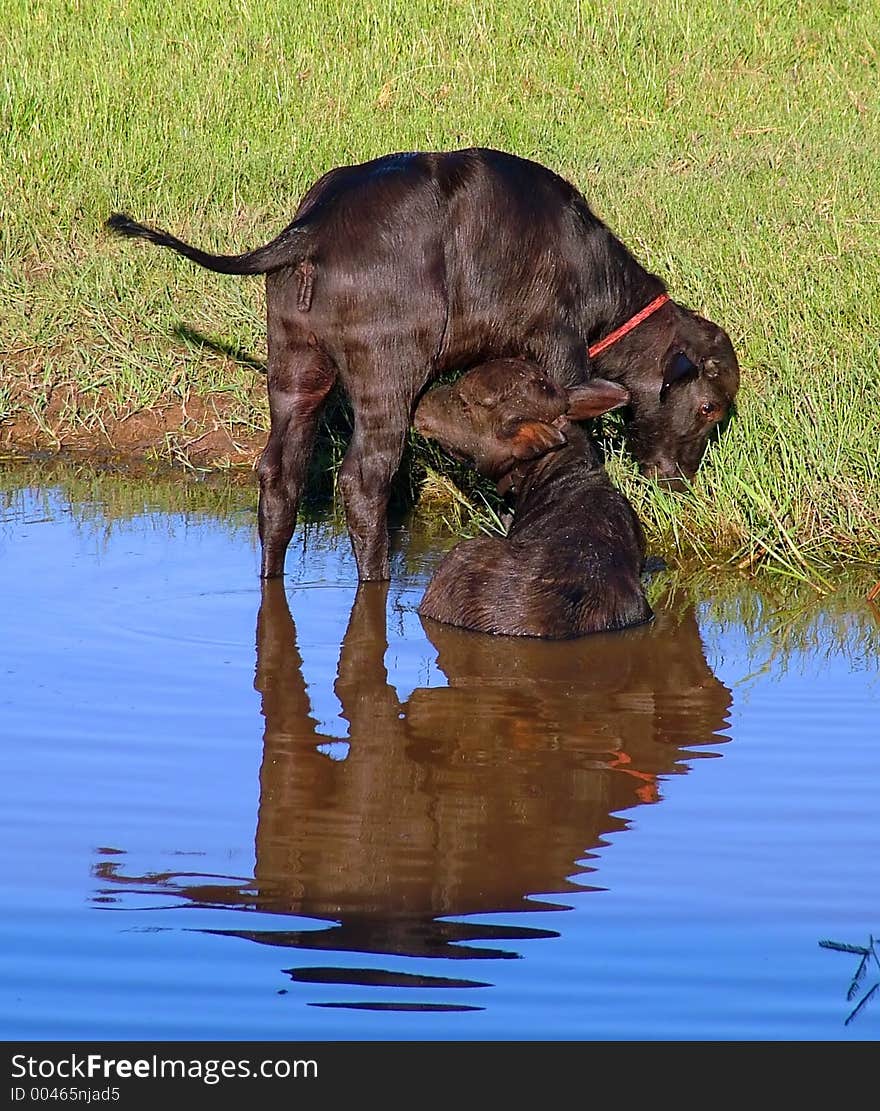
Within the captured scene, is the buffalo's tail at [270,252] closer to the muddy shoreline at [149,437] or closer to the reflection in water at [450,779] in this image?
the reflection in water at [450,779]

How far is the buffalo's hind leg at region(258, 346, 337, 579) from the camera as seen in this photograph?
6.62 meters

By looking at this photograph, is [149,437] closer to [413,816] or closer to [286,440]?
[286,440]

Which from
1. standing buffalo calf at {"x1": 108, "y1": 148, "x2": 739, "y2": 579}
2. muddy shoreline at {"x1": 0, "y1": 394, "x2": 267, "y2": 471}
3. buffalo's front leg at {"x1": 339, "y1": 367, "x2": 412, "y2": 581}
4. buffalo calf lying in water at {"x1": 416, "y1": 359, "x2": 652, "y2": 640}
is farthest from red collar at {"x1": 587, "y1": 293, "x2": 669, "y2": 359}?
muddy shoreline at {"x1": 0, "y1": 394, "x2": 267, "y2": 471}

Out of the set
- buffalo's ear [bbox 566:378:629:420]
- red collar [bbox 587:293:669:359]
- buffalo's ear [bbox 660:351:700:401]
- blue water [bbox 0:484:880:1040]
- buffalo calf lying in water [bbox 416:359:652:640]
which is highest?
red collar [bbox 587:293:669:359]

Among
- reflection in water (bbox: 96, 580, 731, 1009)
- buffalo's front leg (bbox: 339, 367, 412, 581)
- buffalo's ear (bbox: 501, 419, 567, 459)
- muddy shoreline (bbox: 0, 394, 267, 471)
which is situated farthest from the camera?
muddy shoreline (bbox: 0, 394, 267, 471)

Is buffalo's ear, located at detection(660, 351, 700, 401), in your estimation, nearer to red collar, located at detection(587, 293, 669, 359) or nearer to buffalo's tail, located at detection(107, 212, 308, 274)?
red collar, located at detection(587, 293, 669, 359)

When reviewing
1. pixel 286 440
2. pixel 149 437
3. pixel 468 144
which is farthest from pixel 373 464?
pixel 468 144

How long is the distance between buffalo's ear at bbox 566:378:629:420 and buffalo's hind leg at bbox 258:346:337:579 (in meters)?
0.95

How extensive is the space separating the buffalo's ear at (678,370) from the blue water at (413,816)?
3.83 feet

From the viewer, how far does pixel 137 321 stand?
912cm

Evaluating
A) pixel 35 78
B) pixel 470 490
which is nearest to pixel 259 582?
pixel 470 490

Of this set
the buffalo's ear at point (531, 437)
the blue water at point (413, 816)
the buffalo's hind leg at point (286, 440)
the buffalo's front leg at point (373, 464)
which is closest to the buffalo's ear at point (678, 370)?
the buffalo's ear at point (531, 437)

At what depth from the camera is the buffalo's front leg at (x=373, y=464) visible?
648 centimetres

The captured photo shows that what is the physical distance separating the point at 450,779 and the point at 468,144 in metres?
7.29
